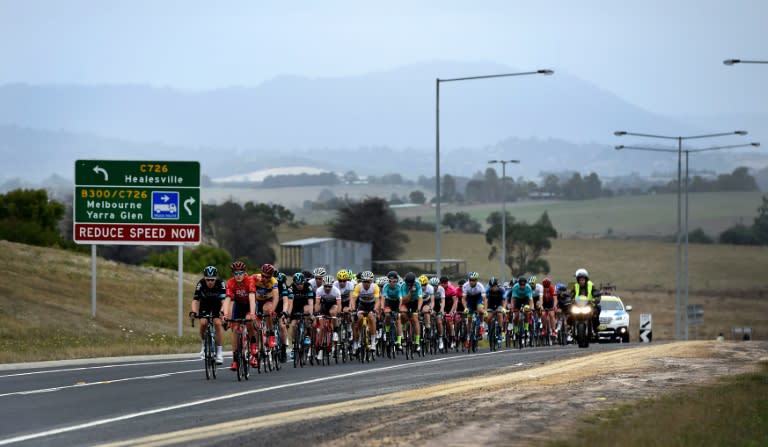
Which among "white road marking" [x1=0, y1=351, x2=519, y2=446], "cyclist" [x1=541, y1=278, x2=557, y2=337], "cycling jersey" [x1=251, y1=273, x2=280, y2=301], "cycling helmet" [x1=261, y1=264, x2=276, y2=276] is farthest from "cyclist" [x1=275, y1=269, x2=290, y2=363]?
"cyclist" [x1=541, y1=278, x2=557, y2=337]

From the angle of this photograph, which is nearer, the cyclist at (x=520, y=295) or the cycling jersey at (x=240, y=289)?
the cycling jersey at (x=240, y=289)

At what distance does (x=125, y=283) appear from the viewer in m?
69.3

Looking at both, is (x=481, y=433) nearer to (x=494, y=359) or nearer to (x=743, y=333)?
(x=494, y=359)

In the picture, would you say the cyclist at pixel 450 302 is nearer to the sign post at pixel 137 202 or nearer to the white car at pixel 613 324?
the white car at pixel 613 324

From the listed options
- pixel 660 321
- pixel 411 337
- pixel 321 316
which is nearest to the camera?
pixel 321 316

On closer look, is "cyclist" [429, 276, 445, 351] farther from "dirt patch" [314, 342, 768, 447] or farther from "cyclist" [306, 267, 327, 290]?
"dirt patch" [314, 342, 768, 447]

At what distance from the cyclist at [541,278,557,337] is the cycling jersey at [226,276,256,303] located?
58.8 ft

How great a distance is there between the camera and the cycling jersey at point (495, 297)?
130 ft

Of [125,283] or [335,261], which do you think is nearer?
[125,283]

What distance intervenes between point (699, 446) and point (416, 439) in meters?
2.76

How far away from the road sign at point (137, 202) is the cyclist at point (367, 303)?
14055mm

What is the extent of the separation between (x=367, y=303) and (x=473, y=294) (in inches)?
266

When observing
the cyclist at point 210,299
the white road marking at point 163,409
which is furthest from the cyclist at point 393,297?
the cyclist at point 210,299

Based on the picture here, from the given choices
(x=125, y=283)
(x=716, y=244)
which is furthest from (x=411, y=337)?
(x=716, y=244)
